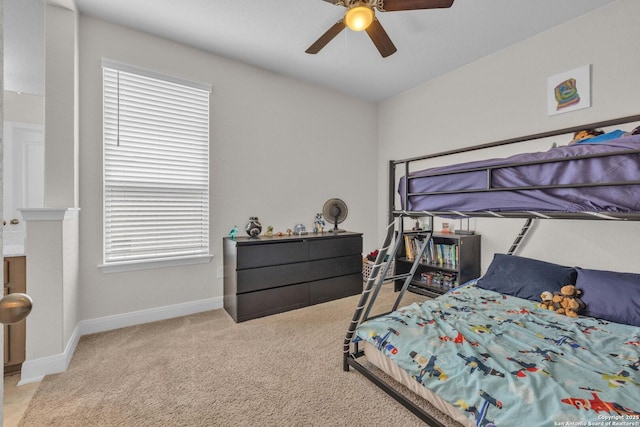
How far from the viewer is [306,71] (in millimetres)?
3359

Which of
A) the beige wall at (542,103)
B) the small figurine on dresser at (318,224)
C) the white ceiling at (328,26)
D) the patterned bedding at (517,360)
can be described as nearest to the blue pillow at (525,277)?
the patterned bedding at (517,360)

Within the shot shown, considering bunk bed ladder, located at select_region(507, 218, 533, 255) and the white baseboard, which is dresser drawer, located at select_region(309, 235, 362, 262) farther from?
bunk bed ladder, located at select_region(507, 218, 533, 255)

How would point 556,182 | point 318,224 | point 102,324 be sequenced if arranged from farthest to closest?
point 318,224 < point 102,324 < point 556,182

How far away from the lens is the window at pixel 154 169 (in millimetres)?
2521

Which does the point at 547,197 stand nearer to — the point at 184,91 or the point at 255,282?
the point at 255,282

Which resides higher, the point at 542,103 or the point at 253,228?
the point at 542,103

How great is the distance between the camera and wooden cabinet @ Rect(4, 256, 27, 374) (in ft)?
5.95

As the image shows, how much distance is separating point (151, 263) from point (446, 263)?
3.07 metres

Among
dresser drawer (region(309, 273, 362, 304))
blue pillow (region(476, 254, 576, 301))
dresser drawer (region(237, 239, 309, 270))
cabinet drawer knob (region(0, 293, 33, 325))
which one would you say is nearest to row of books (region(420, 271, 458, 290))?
blue pillow (region(476, 254, 576, 301))

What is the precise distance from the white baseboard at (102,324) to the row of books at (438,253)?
2357 mm

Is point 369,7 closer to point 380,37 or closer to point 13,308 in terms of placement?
point 380,37

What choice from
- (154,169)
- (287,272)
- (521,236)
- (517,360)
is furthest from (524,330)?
(154,169)

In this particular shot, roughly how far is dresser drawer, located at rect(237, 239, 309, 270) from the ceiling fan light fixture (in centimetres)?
197

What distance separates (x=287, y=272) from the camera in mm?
2943
